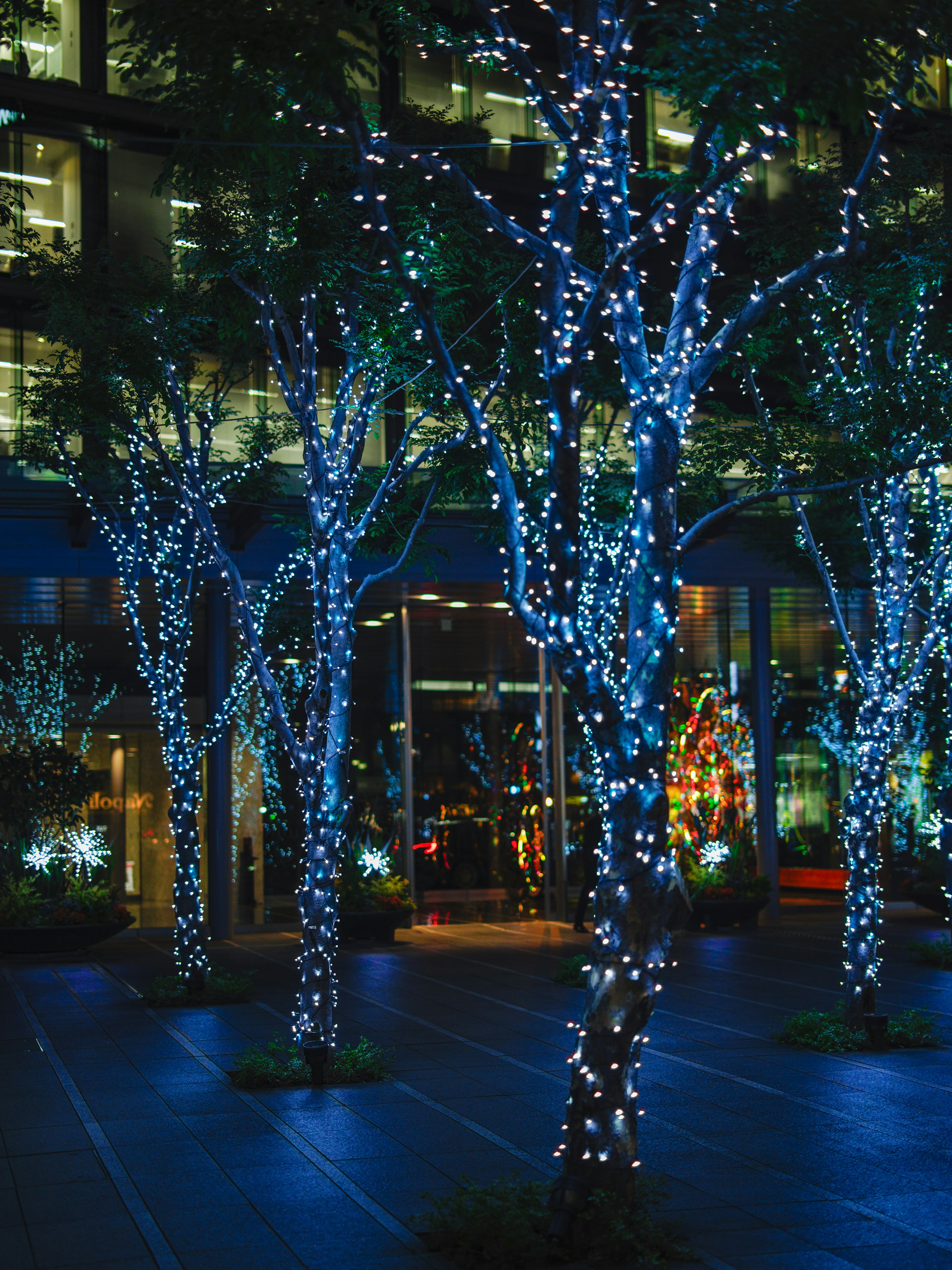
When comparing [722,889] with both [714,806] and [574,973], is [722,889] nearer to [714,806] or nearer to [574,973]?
[714,806]

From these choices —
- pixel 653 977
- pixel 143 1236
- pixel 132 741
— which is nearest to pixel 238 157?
pixel 653 977

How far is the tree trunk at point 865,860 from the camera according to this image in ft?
34.8

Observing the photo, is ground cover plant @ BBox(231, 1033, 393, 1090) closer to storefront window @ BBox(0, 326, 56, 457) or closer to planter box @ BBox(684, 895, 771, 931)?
planter box @ BBox(684, 895, 771, 931)

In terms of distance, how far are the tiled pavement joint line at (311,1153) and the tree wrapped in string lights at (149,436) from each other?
2.40m

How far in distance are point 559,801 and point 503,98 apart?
10.9 metres

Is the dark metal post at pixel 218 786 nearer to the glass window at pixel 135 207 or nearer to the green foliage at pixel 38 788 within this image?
the green foliage at pixel 38 788

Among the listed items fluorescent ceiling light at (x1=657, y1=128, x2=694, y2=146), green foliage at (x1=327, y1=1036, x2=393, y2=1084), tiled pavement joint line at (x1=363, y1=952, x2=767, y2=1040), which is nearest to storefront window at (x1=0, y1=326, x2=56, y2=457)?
tiled pavement joint line at (x1=363, y1=952, x2=767, y2=1040)

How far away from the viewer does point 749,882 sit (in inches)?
790

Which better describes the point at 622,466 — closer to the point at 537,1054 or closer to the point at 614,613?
the point at 614,613

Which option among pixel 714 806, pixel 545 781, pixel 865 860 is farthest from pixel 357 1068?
pixel 714 806

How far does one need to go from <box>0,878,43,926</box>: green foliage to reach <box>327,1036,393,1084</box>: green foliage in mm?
8479

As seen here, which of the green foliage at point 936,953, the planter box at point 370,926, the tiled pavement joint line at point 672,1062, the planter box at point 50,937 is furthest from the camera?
the planter box at point 370,926

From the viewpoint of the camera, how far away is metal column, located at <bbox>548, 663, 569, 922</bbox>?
21266mm

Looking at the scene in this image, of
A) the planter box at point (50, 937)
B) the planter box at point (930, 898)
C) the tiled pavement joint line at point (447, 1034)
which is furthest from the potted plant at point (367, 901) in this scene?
the planter box at point (930, 898)
